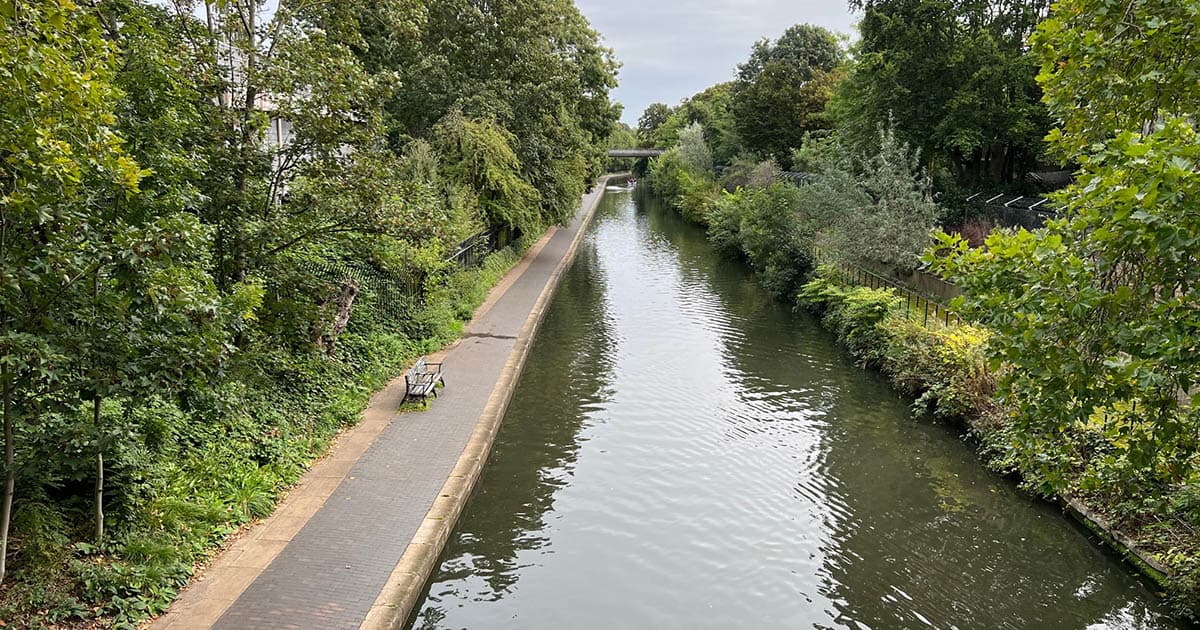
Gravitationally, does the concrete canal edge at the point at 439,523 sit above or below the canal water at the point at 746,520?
above

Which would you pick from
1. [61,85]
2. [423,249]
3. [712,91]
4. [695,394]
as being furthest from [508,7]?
[712,91]

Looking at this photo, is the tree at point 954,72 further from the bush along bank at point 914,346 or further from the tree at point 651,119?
the tree at point 651,119

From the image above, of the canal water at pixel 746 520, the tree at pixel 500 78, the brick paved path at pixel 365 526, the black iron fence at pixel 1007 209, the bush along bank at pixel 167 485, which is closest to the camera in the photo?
the bush along bank at pixel 167 485

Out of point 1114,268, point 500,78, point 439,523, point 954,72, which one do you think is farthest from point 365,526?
point 954,72

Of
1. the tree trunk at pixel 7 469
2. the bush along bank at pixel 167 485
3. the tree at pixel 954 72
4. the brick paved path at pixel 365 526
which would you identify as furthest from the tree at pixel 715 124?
the tree trunk at pixel 7 469

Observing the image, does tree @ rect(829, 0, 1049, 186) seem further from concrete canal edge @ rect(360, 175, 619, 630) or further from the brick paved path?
the brick paved path

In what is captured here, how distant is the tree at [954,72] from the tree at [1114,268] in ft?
65.4

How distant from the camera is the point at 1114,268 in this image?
5.21 metres

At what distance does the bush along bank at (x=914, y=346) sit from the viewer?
28.5ft

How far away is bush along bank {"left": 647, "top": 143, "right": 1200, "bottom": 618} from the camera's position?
867cm

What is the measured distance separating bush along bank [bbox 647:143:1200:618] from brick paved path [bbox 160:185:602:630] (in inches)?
250

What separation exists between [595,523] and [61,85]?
7.98 meters

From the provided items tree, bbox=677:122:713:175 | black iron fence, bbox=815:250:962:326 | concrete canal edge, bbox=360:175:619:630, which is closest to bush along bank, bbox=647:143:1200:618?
black iron fence, bbox=815:250:962:326

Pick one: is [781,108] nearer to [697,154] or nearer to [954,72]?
[697,154]
